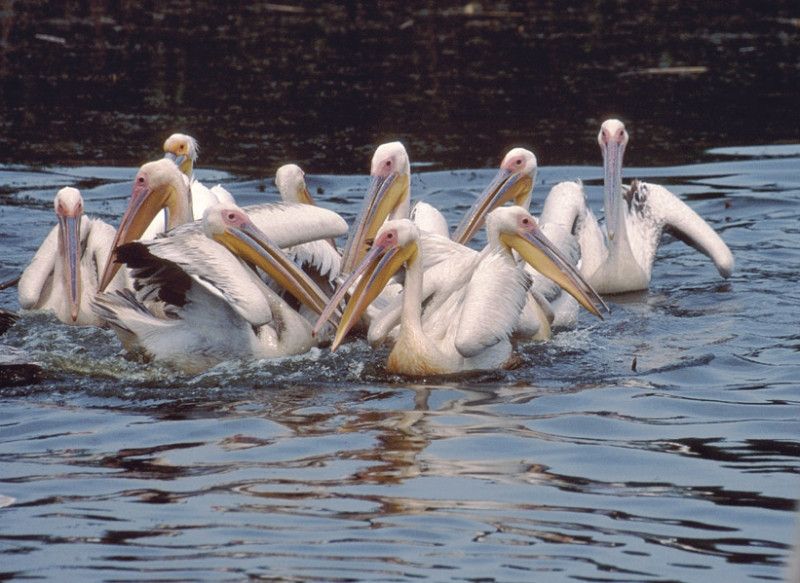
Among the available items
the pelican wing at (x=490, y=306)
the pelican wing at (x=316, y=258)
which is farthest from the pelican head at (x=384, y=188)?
the pelican wing at (x=490, y=306)

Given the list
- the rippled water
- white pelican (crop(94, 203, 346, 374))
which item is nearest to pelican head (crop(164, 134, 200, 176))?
the rippled water

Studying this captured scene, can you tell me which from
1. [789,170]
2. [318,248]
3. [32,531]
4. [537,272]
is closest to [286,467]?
[32,531]

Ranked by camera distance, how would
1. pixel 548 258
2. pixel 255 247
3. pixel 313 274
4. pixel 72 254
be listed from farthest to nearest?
pixel 313 274, pixel 72 254, pixel 548 258, pixel 255 247

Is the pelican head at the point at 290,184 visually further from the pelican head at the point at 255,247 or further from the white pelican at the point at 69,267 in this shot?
the pelican head at the point at 255,247

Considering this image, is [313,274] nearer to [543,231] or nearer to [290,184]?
[290,184]

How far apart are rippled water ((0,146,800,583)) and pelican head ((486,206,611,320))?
34 centimetres

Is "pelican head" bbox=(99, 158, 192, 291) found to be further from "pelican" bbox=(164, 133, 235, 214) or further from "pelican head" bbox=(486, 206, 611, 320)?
"pelican head" bbox=(486, 206, 611, 320)

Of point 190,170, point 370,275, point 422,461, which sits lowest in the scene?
point 422,461

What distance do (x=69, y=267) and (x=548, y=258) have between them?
7.70 ft

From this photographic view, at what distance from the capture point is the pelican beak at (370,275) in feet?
18.8

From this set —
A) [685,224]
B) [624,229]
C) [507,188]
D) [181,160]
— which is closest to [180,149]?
[181,160]

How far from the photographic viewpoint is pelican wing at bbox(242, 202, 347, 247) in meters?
6.16

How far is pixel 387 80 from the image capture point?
13.3 meters

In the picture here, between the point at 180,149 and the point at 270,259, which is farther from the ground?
the point at 180,149
